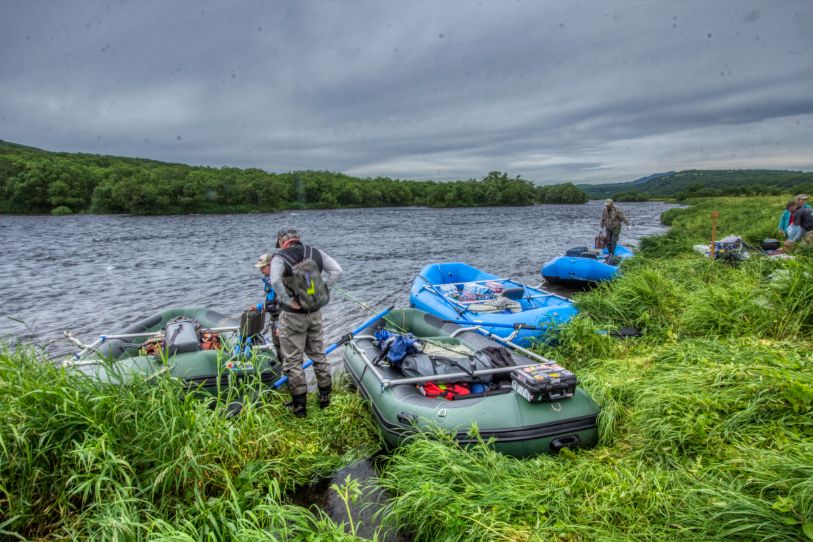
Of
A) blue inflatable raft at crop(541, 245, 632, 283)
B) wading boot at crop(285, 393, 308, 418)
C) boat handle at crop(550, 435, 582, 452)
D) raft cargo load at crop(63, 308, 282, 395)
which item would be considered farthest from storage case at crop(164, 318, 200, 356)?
blue inflatable raft at crop(541, 245, 632, 283)

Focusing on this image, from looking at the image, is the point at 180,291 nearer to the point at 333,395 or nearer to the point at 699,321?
the point at 333,395

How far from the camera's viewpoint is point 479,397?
4359 millimetres

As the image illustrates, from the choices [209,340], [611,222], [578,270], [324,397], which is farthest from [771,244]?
[209,340]

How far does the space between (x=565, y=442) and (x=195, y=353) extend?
393cm

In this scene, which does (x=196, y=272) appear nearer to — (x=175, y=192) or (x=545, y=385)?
(x=545, y=385)

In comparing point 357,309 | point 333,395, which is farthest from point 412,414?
point 357,309

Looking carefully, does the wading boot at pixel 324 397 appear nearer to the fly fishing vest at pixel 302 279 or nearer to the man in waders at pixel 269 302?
the man in waders at pixel 269 302

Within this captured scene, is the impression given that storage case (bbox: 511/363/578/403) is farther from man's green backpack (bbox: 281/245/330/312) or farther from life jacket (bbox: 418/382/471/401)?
man's green backpack (bbox: 281/245/330/312)

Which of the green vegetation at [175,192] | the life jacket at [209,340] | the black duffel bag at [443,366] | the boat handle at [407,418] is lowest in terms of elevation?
the boat handle at [407,418]

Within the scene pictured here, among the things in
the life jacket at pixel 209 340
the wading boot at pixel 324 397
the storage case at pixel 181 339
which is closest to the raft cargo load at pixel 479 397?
the wading boot at pixel 324 397

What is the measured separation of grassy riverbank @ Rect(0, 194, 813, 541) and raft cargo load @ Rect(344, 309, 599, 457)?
0.17 meters

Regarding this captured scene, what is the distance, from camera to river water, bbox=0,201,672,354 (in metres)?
10.8

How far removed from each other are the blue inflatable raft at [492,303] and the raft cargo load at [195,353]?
11.1 ft

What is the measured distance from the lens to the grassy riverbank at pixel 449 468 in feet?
8.34
